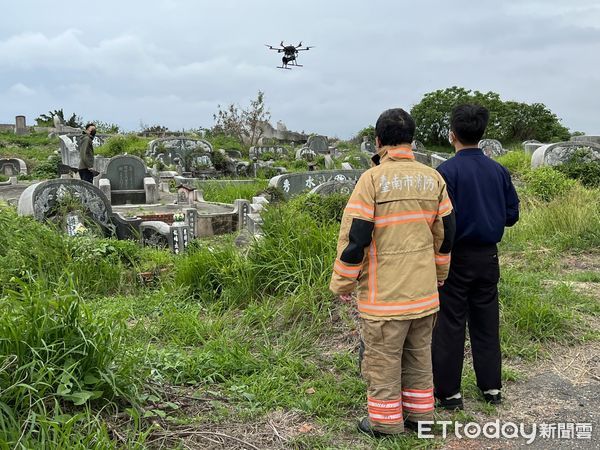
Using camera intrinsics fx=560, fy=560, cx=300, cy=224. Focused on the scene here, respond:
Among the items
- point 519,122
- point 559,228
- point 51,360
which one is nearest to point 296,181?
point 559,228

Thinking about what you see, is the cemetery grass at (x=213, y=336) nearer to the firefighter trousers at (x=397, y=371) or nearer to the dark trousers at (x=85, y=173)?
the firefighter trousers at (x=397, y=371)

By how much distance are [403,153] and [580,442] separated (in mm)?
1742

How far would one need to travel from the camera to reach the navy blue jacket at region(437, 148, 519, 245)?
311cm

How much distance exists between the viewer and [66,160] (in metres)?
23.3

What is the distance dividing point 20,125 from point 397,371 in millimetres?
39093

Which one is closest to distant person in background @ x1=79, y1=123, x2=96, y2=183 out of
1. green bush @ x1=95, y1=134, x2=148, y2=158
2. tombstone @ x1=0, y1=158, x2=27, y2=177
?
green bush @ x1=95, y1=134, x2=148, y2=158

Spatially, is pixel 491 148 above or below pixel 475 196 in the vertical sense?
above

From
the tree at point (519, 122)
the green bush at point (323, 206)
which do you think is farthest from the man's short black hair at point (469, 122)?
the tree at point (519, 122)

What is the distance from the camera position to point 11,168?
2255 cm

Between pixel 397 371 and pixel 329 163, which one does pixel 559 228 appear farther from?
pixel 329 163

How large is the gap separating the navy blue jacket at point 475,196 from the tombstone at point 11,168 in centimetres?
2259

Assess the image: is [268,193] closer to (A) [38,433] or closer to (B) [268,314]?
(B) [268,314]

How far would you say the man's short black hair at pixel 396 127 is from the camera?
2.86 m

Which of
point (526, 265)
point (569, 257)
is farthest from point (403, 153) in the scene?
point (569, 257)
